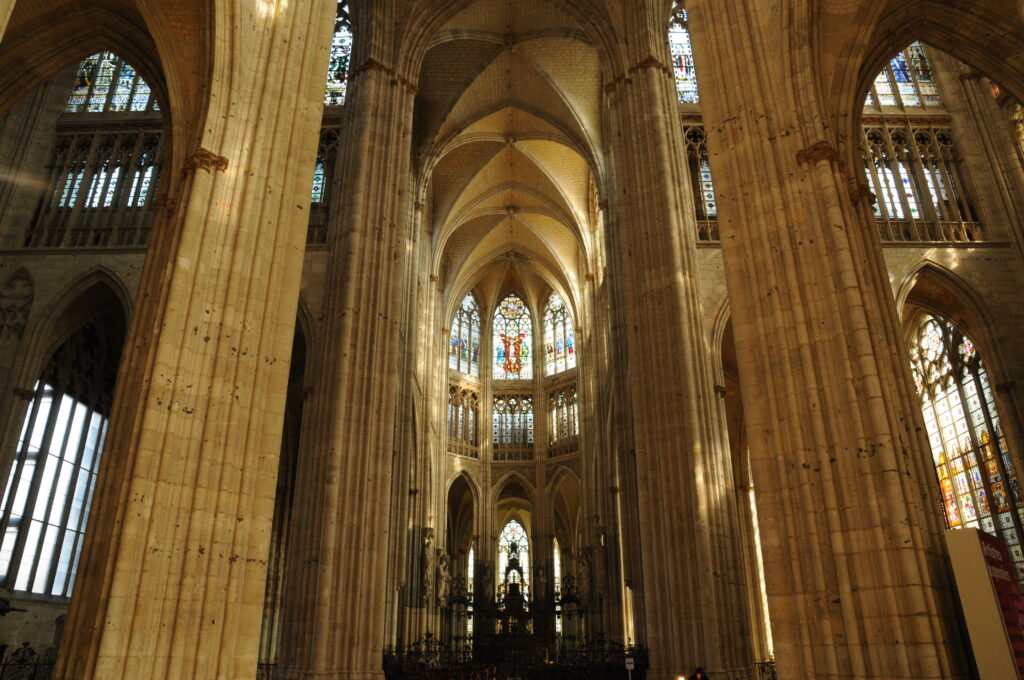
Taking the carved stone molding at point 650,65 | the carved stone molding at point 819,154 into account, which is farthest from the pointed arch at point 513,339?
the carved stone molding at point 819,154

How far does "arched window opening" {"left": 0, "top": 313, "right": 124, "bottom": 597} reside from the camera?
17.4 metres

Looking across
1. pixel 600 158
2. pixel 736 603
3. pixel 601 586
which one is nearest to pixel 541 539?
pixel 601 586

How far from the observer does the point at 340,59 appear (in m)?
22.1

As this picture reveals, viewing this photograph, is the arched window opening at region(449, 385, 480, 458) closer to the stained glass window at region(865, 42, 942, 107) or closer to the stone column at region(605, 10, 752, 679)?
the stone column at region(605, 10, 752, 679)

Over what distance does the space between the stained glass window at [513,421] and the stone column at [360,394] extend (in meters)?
19.4

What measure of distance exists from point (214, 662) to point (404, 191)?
12233 millimetres

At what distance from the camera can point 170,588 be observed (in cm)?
655

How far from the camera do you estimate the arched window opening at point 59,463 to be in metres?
17.4

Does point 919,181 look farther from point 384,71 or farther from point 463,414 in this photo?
point 463,414

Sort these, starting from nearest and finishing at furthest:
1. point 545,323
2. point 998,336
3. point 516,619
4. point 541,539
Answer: point 998,336
point 516,619
point 541,539
point 545,323

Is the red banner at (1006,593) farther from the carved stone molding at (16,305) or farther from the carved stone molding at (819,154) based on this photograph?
the carved stone molding at (16,305)

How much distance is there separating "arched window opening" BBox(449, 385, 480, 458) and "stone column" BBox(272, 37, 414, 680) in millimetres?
17712

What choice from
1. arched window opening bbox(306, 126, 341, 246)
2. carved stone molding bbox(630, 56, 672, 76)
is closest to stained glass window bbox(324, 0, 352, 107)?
arched window opening bbox(306, 126, 341, 246)

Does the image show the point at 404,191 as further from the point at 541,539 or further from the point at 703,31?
the point at 541,539
